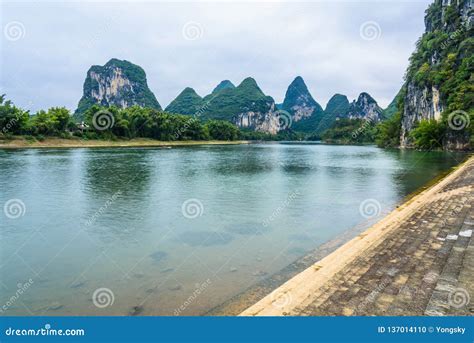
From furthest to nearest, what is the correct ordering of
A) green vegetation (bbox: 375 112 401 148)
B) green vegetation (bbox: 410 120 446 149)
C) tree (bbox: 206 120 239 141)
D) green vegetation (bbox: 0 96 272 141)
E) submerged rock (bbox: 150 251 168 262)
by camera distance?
1. tree (bbox: 206 120 239 141)
2. green vegetation (bbox: 375 112 401 148)
3. green vegetation (bbox: 410 120 446 149)
4. green vegetation (bbox: 0 96 272 141)
5. submerged rock (bbox: 150 251 168 262)

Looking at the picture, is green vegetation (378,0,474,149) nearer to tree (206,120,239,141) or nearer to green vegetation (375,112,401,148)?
green vegetation (375,112,401,148)

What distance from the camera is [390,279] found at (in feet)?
20.7

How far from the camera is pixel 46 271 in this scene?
8305mm

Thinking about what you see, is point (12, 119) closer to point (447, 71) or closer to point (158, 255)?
point (158, 255)

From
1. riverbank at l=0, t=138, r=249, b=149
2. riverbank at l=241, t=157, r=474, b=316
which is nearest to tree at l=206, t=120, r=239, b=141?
riverbank at l=0, t=138, r=249, b=149

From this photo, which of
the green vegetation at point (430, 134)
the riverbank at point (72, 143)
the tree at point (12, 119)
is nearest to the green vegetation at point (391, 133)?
the green vegetation at point (430, 134)

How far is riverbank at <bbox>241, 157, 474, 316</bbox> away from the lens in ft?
17.1

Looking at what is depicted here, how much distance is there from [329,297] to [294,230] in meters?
6.84

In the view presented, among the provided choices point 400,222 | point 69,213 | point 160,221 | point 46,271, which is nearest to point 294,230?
point 400,222

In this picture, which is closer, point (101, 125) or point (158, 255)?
point (158, 255)

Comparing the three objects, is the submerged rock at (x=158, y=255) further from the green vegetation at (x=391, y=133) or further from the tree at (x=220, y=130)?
the tree at (x=220, y=130)

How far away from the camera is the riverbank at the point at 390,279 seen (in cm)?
521

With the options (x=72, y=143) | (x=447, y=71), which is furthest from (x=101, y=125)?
(x=447, y=71)

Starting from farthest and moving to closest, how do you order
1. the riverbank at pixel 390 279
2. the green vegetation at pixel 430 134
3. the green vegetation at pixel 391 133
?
the green vegetation at pixel 391 133, the green vegetation at pixel 430 134, the riverbank at pixel 390 279
